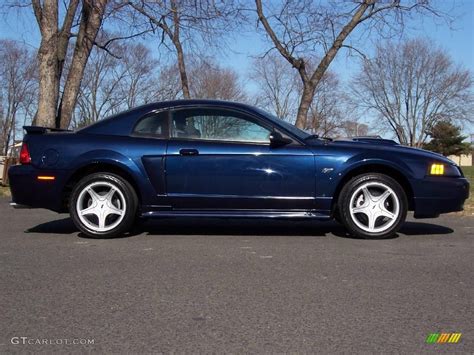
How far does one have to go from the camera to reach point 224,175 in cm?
594

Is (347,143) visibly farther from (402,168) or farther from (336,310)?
(336,310)

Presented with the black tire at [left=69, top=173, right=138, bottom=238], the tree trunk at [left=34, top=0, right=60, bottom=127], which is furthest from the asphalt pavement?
the tree trunk at [left=34, top=0, right=60, bottom=127]

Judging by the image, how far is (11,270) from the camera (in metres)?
4.62

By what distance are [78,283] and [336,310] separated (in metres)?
1.97

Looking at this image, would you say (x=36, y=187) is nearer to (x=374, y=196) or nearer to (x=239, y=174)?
(x=239, y=174)

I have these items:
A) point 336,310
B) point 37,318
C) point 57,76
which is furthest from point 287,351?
point 57,76

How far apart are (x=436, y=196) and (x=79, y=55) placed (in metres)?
10.7

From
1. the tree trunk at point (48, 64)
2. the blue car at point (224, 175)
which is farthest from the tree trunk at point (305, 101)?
the blue car at point (224, 175)

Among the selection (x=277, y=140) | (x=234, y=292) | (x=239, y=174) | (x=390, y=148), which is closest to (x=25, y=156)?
(x=239, y=174)

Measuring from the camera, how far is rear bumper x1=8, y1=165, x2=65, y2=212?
19.9ft

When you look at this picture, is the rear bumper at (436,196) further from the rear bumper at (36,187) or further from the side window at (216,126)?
the rear bumper at (36,187)

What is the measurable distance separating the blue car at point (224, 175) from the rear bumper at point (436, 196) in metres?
0.01

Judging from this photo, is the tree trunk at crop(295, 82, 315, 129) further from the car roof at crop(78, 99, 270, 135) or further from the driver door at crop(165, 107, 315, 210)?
the driver door at crop(165, 107, 315, 210)

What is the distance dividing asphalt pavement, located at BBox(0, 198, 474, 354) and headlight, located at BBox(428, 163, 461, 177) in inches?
29.1
